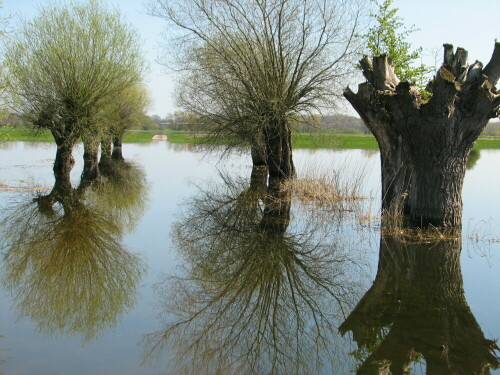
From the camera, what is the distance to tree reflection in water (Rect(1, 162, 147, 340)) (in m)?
5.95

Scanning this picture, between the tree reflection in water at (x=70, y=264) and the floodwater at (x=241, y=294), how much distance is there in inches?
1.3

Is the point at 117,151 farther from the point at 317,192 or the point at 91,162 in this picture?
the point at 317,192

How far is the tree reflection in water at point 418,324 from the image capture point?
15.4ft

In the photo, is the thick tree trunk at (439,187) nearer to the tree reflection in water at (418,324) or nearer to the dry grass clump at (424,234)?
the dry grass clump at (424,234)

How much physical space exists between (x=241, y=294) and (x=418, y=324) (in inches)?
88.9

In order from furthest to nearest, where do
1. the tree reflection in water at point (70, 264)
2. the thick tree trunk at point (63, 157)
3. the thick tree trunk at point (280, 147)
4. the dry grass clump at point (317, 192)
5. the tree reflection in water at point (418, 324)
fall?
the thick tree trunk at point (63, 157) → the thick tree trunk at point (280, 147) → the dry grass clump at point (317, 192) → the tree reflection in water at point (70, 264) → the tree reflection in water at point (418, 324)

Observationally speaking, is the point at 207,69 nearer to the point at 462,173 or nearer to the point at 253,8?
the point at 253,8

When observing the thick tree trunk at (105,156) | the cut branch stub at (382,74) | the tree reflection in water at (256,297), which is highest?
the cut branch stub at (382,74)

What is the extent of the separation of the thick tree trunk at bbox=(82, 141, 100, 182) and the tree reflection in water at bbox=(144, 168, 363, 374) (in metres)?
12.7

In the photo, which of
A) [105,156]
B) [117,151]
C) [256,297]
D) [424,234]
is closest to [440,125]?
[424,234]

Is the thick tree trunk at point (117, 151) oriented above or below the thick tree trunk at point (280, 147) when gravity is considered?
below

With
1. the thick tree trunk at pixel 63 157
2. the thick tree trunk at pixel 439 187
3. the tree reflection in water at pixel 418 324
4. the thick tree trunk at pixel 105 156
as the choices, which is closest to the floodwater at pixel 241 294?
the tree reflection in water at pixel 418 324

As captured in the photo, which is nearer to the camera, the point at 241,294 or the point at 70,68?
the point at 241,294

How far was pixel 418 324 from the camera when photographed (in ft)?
18.3
